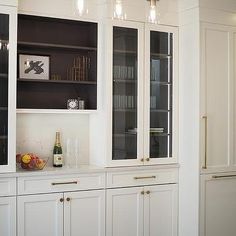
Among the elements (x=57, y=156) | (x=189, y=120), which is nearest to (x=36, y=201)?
(x=57, y=156)

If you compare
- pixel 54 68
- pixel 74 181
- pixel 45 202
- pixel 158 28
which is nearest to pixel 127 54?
pixel 158 28

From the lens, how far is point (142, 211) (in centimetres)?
383

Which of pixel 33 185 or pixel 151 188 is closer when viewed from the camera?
pixel 33 185

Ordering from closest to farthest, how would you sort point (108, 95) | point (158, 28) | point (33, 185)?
point (33, 185), point (108, 95), point (158, 28)

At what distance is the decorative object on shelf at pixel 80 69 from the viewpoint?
3879 millimetres

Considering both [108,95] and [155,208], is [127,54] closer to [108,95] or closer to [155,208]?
[108,95]

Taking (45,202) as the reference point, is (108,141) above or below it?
above

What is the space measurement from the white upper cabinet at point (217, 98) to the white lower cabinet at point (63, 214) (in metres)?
1.07

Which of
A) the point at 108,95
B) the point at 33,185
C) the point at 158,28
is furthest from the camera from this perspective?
the point at 158,28

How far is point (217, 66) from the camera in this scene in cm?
384

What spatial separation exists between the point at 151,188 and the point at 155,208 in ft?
0.67

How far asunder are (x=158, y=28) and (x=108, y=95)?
853 mm

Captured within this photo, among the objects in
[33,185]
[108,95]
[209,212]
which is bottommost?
[209,212]

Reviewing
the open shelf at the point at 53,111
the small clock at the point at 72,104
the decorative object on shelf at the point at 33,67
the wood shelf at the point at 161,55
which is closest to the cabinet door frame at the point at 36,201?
the open shelf at the point at 53,111
